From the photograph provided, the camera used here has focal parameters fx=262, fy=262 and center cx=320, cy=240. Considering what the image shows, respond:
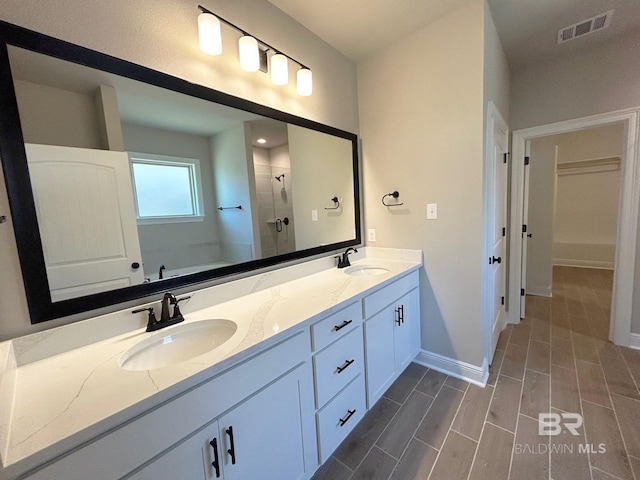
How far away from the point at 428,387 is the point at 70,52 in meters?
2.63

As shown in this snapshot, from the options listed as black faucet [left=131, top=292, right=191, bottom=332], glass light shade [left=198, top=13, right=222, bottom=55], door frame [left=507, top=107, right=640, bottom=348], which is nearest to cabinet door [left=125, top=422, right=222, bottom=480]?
black faucet [left=131, top=292, right=191, bottom=332]

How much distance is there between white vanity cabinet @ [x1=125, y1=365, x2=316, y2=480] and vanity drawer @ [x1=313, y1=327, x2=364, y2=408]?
92 mm

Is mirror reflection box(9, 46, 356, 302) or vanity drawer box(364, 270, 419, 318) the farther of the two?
vanity drawer box(364, 270, 419, 318)

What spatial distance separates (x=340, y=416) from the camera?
139 cm

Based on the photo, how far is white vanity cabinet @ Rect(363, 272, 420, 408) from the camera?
63.0 inches

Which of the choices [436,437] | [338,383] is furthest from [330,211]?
[436,437]

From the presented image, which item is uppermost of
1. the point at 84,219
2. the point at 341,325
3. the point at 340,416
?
the point at 84,219

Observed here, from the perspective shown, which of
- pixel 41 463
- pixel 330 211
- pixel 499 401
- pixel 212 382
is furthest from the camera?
pixel 330 211

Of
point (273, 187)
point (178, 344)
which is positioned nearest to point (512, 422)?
point (178, 344)

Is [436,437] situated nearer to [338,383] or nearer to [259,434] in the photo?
[338,383]

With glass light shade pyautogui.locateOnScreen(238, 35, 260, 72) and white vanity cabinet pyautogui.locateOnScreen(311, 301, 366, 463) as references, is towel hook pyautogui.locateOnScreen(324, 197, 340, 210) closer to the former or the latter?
white vanity cabinet pyautogui.locateOnScreen(311, 301, 366, 463)

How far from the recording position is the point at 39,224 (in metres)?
0.92

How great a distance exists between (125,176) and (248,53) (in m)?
0.91

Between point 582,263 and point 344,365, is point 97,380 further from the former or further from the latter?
point 582,263
